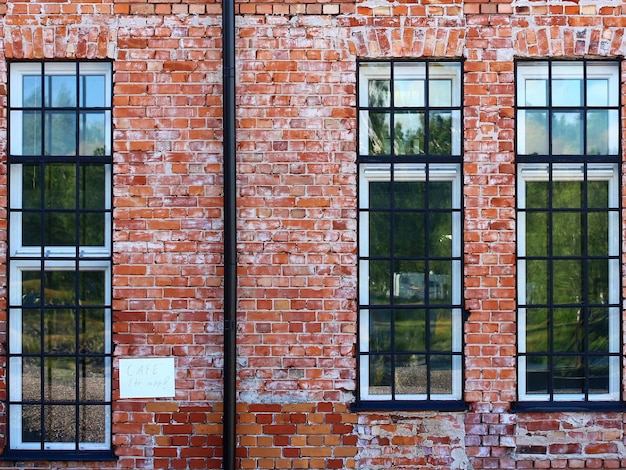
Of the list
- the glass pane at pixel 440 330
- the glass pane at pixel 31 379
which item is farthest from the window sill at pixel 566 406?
the glass pane at pixel 31 379

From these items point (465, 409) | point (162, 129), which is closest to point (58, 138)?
point (162, 129)

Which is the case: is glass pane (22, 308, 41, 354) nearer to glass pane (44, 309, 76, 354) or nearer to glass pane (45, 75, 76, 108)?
glass pane (44, 309, 76, 354)

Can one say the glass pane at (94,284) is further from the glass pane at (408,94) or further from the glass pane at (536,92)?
the glass pane at (536,92)

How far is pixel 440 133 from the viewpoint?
15.5ft

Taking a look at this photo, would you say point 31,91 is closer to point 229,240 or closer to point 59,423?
point 229,240

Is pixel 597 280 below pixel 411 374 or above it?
above

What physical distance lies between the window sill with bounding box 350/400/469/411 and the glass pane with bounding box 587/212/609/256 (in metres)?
1.49

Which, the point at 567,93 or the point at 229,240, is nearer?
the point at 229,240

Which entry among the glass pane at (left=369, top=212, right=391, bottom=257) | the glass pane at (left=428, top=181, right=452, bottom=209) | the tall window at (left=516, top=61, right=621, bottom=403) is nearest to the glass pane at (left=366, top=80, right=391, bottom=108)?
the glass pane at (left=428, top=181, right=452, bottom=209)

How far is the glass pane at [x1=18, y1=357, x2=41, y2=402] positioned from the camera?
4688mm

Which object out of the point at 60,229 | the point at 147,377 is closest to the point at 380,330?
the point at 147,377

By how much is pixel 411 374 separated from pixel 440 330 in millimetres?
387

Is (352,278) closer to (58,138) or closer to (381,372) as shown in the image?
(381,372)

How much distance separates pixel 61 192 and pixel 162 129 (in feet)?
2.93
